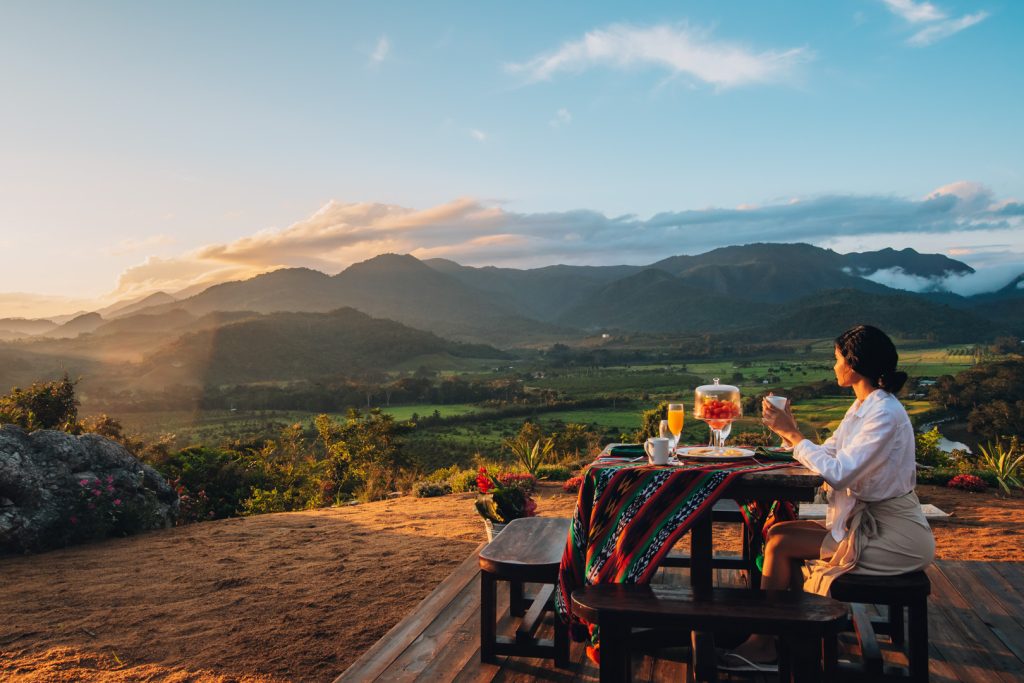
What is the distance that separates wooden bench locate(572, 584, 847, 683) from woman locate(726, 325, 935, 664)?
223 millimetres

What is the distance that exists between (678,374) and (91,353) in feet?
226

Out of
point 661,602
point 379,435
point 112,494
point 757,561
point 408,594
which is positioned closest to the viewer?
point 661,602

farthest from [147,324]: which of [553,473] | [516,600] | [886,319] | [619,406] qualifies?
[516,600]

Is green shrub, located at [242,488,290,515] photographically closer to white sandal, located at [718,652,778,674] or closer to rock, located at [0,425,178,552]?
rock, located at [0,425,178,552]

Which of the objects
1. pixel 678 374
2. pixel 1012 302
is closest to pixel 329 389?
pixel 678 374

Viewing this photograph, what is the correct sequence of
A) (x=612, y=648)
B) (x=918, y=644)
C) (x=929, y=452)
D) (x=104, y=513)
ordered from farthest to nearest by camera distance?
1. (x=929, y=452)
2. (x=104, y=513)
3. (x=918, y=644)
4. (x=612, y=648)

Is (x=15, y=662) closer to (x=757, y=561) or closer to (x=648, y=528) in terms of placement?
(x=648, y=528)

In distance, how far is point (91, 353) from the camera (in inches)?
3312

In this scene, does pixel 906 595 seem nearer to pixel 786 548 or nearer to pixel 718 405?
pixel 786 548

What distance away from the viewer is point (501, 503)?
497 cm

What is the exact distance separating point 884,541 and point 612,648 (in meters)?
1.20

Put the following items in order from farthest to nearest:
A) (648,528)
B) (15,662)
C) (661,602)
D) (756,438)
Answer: (756,438) < (15,662) < (648,528) < (661,602)

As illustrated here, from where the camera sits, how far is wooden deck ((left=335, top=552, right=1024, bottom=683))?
3.20 m

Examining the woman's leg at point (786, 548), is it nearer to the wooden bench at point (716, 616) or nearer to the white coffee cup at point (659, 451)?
the wooden bench at point (716, 616)
